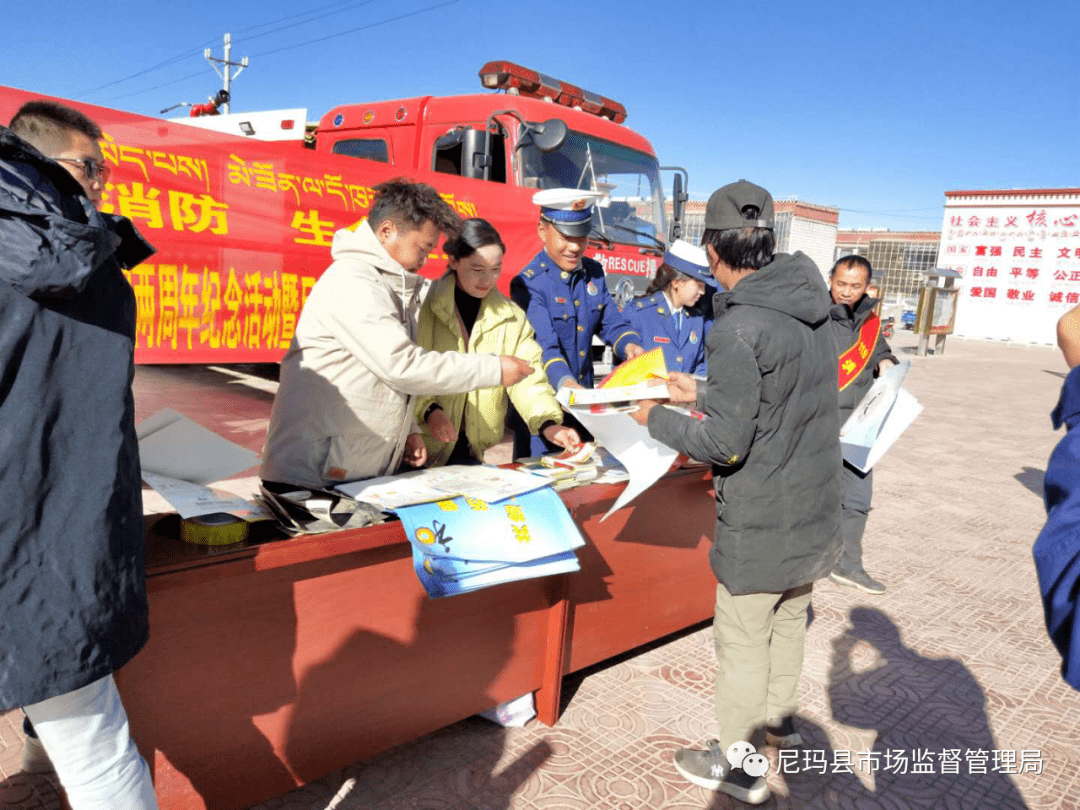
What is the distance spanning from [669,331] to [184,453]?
2.30 meters

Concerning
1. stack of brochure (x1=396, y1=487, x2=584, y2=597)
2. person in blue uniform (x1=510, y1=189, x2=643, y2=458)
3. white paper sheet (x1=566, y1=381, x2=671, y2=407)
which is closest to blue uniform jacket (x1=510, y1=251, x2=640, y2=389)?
person in blue uniform (x1=510, y1=189, x2=643, y2=458)

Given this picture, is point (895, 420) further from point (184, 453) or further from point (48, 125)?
point (48, 125)

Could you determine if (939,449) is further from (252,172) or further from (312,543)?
(312,543)

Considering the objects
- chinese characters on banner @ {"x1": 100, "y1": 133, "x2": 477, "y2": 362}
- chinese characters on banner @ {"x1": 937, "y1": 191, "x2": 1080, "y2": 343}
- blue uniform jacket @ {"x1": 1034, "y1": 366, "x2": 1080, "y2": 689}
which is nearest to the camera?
blue uniform jacket @ {"x1": 1034, "y1": 366, "x2": 1080, "y2": 689}

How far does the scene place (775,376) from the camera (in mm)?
2055

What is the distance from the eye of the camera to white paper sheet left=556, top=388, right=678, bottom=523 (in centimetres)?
234

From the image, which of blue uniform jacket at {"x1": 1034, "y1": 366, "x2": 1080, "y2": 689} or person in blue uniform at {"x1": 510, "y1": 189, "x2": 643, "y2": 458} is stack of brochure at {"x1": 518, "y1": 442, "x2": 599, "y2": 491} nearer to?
person in blue uniform at {"x1": 510, "y1": 189, "x2": 643, "y2": 458}

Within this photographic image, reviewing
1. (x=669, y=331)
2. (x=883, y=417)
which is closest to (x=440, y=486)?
(x=669, y=331)

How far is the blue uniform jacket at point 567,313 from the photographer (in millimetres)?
3348

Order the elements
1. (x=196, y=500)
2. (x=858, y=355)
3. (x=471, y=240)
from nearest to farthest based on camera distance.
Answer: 1. (x=196, y=500)
2. (x=471, y=240)
3. (x=858, y=355)

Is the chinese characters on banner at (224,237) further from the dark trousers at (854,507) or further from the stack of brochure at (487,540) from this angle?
the dark trousers at (854,507)

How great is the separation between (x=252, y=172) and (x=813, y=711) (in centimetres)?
463

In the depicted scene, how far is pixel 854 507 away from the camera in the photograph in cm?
402

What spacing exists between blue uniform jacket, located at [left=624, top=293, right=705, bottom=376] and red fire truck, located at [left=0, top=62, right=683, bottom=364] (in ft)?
7.46
